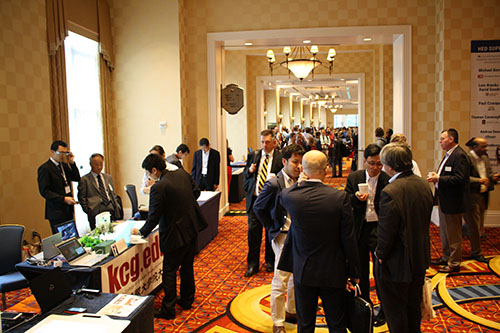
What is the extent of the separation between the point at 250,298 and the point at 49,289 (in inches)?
88.9

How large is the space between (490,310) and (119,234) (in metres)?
3.57

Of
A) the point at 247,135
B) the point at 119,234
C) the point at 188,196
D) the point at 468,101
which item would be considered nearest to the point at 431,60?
the point at 468,101

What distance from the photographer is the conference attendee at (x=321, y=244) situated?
8.89 ft

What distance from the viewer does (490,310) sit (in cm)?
417

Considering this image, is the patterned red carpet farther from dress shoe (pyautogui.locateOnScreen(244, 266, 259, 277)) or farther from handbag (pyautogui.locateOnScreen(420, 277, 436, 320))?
handbag (pyautogui.locateOnScreen(420, 277, 436, 320))

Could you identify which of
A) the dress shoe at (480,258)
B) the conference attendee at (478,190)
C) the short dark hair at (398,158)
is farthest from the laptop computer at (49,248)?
the dress shoe at (480,258)

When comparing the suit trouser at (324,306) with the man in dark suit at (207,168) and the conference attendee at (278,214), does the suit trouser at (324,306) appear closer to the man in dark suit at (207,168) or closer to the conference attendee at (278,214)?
the conference attendee at (278,214)

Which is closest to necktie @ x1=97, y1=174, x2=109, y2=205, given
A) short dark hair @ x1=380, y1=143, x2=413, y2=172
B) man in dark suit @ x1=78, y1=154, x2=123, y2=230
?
man in dark suit @ x1=78, y1=154, x2=123, y2=230

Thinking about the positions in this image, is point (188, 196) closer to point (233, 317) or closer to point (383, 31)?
point (233, 317)

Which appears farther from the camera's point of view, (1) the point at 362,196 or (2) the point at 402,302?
(1) the point at 362,196

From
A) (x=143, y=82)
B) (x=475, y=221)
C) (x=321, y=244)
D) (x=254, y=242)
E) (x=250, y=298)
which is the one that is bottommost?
(x=250, y=298)

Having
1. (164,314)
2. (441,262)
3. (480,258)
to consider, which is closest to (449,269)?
(441,262)

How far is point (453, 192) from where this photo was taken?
510 cm

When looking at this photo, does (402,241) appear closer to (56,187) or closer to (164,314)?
(164,314)
